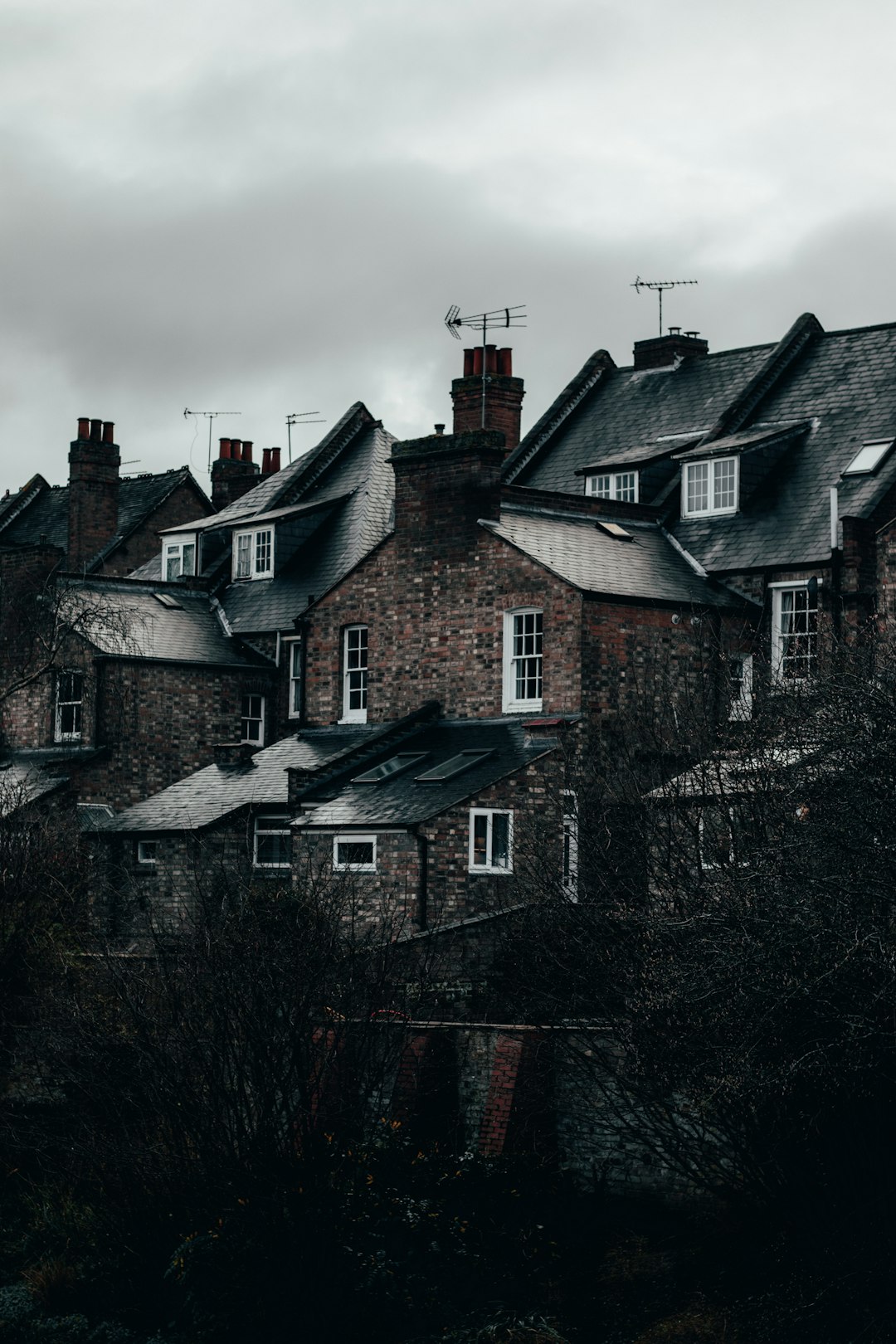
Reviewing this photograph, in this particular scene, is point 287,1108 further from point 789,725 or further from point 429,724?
point 429,724

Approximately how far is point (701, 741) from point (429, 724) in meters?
9.95

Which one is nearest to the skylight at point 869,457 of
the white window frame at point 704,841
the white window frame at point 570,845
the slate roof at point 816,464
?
the slate roof at point 816,464

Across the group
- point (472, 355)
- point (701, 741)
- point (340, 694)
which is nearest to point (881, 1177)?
point (701, 741)

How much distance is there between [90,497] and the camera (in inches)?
2440

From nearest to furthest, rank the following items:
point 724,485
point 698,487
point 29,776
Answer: point 724,485, point 698,487, point 29,776

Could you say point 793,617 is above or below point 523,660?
above

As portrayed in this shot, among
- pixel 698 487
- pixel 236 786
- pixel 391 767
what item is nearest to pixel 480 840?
pixel 391 767

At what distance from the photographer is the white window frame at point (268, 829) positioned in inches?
1543

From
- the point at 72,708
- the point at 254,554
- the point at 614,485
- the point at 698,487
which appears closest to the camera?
the point at 698,487

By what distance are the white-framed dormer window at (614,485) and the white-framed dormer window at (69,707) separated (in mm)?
12932

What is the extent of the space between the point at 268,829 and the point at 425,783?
17.2 feet

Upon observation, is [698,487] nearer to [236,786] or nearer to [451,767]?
[451,767]

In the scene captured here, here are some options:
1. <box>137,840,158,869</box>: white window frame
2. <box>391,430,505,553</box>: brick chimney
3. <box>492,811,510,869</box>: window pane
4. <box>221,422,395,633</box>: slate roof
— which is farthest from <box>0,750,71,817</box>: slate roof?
<box>492,811,510,869</box>: window pane

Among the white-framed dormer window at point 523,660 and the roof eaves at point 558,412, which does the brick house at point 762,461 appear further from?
the white-framed dormer window at point 523,660
